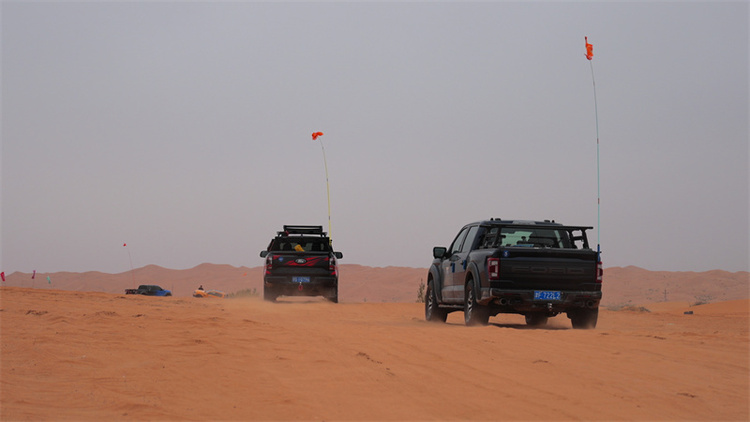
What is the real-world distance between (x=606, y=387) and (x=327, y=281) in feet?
50.9

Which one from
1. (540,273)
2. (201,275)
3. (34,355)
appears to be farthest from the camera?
(201,275)

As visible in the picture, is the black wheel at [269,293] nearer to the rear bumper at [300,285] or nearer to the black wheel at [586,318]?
the rear bumper at [300,285]

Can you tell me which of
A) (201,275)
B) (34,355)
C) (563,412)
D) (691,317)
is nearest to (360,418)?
(563,412)

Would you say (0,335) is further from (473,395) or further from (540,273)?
(540,273)

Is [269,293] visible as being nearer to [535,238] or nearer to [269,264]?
[269,264]

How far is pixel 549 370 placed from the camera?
269 inches

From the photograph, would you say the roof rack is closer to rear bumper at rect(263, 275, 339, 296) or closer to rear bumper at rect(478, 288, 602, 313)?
rear bumper at rect(263, 275, 339, 296)

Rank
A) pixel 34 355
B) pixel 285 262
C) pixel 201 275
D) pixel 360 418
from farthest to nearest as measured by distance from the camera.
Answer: pixel 201 275 < pixel 285 262 < pixel 34 355 < pixel 360 418

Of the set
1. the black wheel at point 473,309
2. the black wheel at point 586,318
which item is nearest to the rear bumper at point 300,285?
the black wheel at point 473,309

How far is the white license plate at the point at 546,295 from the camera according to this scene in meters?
11.8

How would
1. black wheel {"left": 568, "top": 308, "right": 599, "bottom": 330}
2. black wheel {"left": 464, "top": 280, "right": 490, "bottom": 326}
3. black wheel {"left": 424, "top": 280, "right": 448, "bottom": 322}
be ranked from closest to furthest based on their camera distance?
black wheel {"left": 464, "top": 280, "right": 490, "bottom": 326}, black wheel {"left": 568, "top": 308, "right": 599, "bottom": 330}, black wheel {"left": 424, "top": 280, "right": 448, "bottom": 322}

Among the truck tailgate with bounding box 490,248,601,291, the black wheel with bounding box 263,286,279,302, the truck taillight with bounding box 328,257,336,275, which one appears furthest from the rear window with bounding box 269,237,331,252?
the truck tailgate with bounding box 490,248,601,291

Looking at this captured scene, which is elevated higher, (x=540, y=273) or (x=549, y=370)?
(x=540, y=273)

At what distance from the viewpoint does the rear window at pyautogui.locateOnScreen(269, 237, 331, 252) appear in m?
21.6
